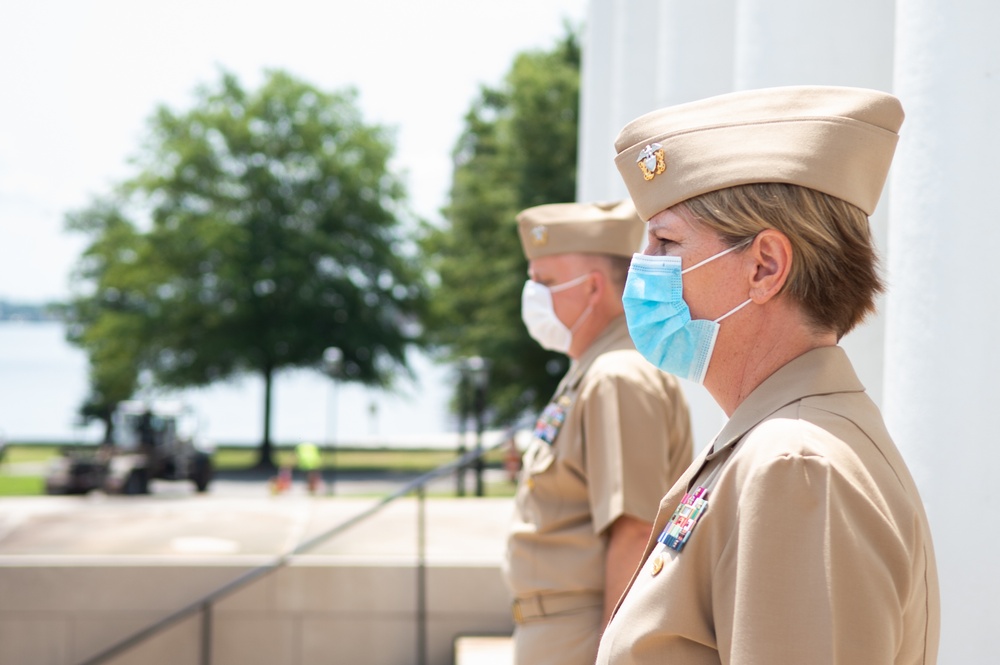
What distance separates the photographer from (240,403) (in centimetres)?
13238

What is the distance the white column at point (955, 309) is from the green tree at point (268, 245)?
30.9 meters

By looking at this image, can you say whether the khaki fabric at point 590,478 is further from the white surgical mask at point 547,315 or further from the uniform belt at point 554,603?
the white surgical mask at point 547,315

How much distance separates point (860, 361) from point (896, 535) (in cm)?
201

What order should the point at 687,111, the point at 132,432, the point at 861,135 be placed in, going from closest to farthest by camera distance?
the point at 861,135, the point at 687,111, the point at 132,432

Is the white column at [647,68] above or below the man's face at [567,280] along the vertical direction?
above

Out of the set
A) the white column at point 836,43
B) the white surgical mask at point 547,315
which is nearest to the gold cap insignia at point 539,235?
the white surgical mask at point 547,315

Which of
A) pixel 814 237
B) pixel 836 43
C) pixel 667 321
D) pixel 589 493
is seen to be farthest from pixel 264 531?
pixel 814 237

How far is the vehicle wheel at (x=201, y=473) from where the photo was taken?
26625mm

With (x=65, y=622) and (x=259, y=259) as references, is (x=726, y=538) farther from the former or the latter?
(x=259, y=259)

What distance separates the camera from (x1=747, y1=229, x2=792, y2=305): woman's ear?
57.0 inches

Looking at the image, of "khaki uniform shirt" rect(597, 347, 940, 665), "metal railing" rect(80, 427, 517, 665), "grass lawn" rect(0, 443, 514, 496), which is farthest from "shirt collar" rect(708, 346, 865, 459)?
"grass lawn" rect(0, 443, 514, 496)

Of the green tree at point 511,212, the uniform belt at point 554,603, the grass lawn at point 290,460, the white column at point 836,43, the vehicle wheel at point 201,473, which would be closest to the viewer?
the uniform belt at point 554,603

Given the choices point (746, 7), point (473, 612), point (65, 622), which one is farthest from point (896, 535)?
point (65, 622)

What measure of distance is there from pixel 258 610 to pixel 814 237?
20.9 feet
